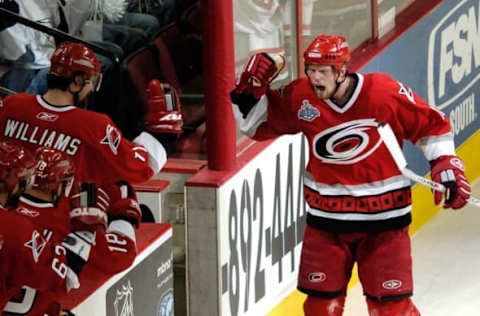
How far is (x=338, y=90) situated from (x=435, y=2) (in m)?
3.29

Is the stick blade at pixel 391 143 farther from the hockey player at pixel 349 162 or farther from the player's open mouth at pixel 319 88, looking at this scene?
the player's open mouth at pixel 319 88

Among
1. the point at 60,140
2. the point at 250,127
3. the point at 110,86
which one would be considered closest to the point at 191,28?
the point at 110,86

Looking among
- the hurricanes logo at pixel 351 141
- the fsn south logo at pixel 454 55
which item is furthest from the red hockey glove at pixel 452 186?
the fsn south logo at pixel 454 55

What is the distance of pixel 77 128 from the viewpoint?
17.3 feet

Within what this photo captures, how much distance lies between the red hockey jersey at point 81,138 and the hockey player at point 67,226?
0.14m

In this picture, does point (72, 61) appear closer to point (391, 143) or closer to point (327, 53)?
point (327, 53)

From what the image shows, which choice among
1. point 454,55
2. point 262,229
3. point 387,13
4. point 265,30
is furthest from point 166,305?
point 454,55

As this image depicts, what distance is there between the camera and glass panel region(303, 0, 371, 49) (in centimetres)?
721

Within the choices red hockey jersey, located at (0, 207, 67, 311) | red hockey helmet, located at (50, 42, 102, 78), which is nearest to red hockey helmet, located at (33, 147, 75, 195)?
red hockey jersey, located at (0, 207, 67, 311)

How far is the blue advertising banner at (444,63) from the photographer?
27.0 feet

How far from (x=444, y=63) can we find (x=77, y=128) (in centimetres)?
398

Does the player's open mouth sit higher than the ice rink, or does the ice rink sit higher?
the player's open mouth

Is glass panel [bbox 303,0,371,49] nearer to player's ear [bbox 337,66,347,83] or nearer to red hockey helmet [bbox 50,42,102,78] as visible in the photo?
player's ear [bbox 337,66,347,83]

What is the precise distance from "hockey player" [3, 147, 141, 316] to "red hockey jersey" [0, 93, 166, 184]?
0.14m
